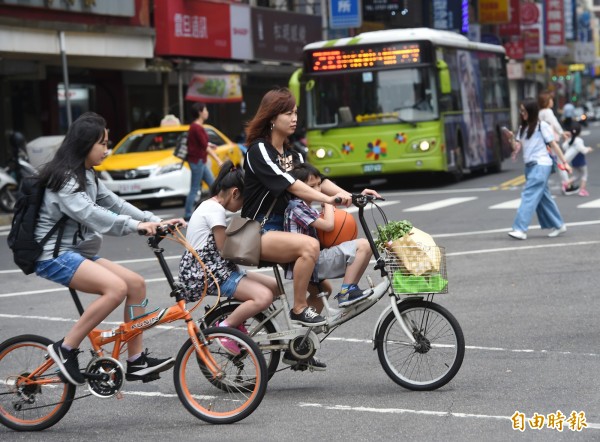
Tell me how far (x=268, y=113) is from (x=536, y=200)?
8140 mm

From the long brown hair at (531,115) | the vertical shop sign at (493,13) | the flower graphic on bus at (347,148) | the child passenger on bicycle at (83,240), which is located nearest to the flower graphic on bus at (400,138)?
the flower graphic on bus at (347,148)

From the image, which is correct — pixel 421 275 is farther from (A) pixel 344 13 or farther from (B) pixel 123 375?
(A) pixel 344 13

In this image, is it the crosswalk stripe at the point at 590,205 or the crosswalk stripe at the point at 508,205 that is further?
the crosswalk stripe at the point at 508,205

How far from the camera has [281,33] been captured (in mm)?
40969

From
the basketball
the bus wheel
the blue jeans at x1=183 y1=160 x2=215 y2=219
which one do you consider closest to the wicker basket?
the basketball

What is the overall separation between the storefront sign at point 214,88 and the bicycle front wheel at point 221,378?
89.6 feet

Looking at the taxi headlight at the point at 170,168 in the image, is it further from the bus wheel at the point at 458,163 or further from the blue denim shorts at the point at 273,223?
the blue denim shorts at the point at 273,223

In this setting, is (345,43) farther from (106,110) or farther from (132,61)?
(106,110)

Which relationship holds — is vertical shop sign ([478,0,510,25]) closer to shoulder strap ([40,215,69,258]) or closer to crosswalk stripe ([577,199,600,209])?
crosswalk stripe ([577,199,600,209])

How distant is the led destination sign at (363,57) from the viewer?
82.6ft

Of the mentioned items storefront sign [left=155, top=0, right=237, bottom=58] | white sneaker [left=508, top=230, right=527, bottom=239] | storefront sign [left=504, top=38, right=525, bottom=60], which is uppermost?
storefront sign [left=504, top=38, right=525, bottom=60]

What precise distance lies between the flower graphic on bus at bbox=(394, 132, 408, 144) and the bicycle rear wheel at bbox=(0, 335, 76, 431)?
18.9m

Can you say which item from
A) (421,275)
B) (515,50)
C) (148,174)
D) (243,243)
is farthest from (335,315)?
(515,50)

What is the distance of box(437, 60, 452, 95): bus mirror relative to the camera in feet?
80.9
